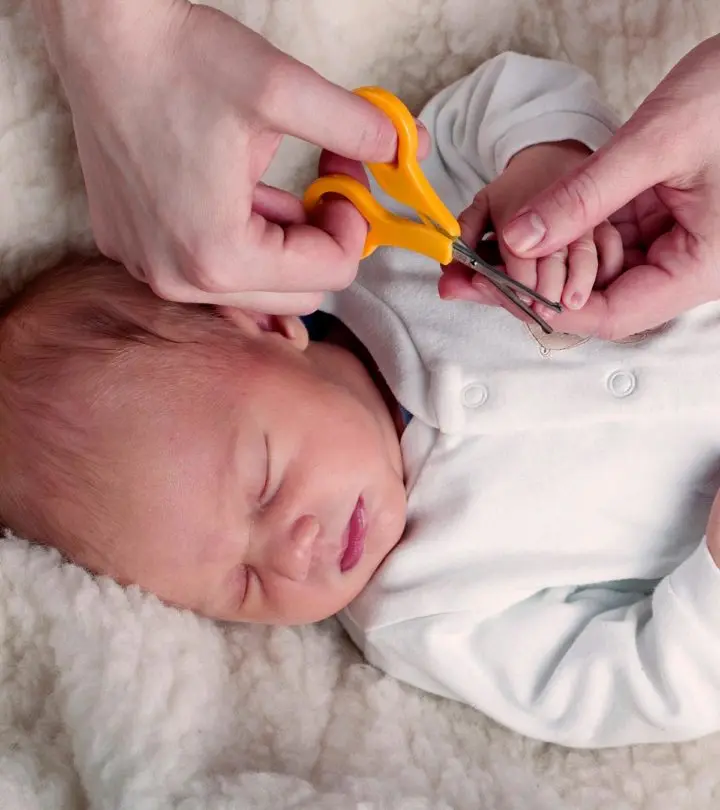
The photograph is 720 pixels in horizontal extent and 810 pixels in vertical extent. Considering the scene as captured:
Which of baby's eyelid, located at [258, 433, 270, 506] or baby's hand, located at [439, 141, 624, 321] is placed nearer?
baby's hand, located at [439, 141, 624, 321]

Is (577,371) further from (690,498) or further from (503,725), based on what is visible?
(503,725)

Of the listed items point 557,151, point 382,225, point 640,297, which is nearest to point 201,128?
point 382,225

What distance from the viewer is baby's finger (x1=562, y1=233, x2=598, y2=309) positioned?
790mm

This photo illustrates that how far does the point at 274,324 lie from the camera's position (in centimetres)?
101

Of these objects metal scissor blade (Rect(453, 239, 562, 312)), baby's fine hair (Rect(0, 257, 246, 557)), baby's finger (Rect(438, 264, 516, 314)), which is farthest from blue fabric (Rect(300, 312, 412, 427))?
metal scissor blade (Rect(453, 239, 562, 312))

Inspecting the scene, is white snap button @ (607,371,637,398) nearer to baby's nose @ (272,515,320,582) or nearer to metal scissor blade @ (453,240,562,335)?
metal scissor blade @ (453,240,562,335)

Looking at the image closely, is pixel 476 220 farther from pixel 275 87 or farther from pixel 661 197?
pixel 275 87

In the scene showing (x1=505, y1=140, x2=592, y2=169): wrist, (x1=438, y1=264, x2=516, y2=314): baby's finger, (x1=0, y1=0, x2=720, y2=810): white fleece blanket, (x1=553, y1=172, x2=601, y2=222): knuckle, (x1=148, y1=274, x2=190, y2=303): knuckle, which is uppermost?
(x1=553, y1=172, x2=601, y2=222): knuckle

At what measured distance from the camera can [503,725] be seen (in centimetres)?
102

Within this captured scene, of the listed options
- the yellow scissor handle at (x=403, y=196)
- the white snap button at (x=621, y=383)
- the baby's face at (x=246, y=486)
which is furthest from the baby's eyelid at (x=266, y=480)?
the white snap button at (x=621, y=383)

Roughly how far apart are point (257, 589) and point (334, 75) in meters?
0.59

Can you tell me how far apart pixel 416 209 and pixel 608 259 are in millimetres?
227

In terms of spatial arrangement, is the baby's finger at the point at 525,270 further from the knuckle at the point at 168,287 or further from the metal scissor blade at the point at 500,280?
the knuckle at the point at 168,287

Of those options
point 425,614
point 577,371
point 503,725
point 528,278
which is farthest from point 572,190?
point 503,725
